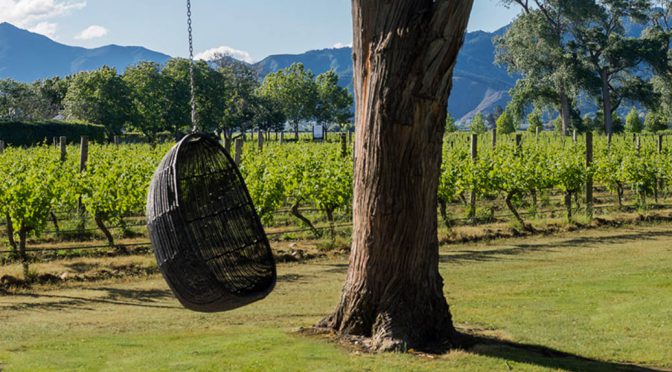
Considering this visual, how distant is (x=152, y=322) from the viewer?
8250 mm

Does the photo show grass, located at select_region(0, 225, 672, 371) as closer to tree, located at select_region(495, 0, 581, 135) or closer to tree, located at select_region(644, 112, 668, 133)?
tree, located at select_region(495, 0, 581, 135)

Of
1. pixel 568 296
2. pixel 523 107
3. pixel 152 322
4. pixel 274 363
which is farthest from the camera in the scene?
pixel 523 107

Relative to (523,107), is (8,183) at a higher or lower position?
lower

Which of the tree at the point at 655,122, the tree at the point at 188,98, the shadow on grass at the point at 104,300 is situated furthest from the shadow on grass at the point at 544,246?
the tree at the point at 188,98

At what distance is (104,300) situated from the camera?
383 inches

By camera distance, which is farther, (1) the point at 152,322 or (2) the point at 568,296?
(2) the point at 568,296

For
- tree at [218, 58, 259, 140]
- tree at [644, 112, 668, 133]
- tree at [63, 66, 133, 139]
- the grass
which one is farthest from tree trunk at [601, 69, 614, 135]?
the grass

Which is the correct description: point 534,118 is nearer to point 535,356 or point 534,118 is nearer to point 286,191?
point 286,191

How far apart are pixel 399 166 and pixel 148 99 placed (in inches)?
1928

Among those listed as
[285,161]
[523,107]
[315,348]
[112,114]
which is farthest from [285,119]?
[315,348]

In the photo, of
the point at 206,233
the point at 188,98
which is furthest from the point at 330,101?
the point at 206,233

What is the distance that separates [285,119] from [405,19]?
215 ft

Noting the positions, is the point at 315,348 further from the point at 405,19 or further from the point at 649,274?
the point at 649,274

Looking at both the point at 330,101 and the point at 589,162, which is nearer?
the point at 589,162
